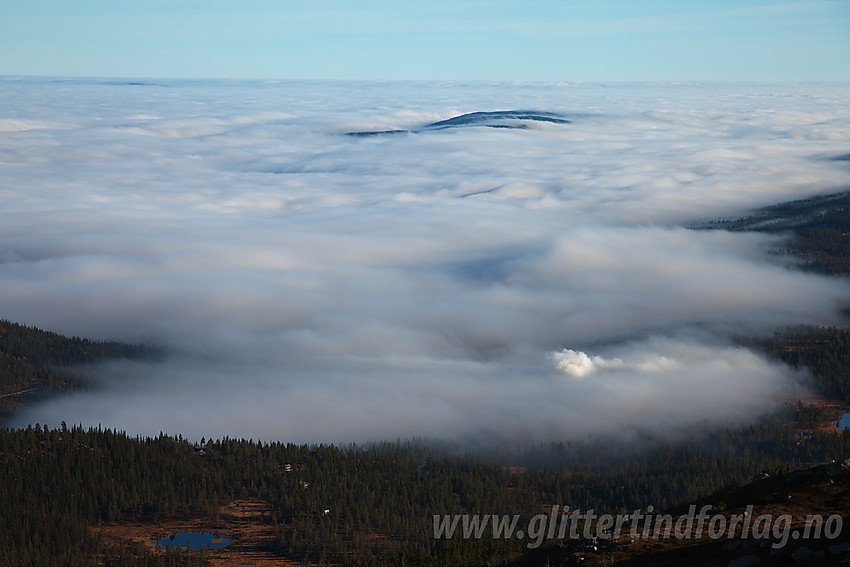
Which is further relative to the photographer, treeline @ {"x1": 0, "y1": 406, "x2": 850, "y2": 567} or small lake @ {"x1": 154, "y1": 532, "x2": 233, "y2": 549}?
small lake @ {"x1": 154, "y1": 532, "x2": 233, "y2": 549}

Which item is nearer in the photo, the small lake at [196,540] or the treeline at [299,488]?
the treeline at [299,488]

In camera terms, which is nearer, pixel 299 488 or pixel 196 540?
pixel 196 540

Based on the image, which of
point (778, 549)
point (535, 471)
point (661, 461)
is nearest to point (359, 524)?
point (535, 471)

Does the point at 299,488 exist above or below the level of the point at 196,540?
above
